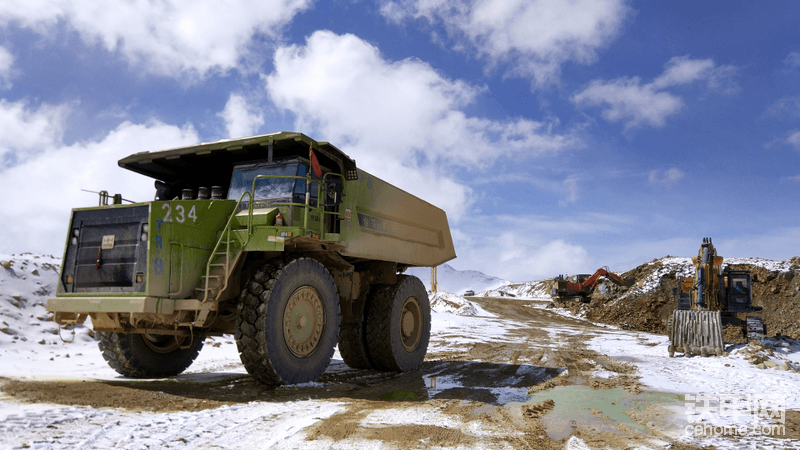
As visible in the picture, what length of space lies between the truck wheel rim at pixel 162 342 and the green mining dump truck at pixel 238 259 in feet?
0.08

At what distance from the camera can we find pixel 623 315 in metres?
27.8

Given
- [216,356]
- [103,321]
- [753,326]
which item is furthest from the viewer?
[753,326]

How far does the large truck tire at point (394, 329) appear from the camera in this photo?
351 inches

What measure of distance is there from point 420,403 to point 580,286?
1142 inches

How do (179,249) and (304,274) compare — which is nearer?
(179,249)

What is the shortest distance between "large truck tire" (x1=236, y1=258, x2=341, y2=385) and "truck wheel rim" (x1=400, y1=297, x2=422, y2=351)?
245 centimetres

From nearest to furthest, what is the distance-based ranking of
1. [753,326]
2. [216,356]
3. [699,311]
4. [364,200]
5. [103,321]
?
1. [103,321]
2. [364,200]
3. [216,356]
4. [699,311]
5. [753,326]

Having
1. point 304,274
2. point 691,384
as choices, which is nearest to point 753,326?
point 691,384

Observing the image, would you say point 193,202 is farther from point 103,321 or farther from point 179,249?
point 103,321

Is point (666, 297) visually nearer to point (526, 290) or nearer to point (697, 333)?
point (697, 333)

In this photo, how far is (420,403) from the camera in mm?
5957

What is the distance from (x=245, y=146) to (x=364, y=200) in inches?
77.0

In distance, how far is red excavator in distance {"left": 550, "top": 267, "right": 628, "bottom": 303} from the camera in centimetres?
3219

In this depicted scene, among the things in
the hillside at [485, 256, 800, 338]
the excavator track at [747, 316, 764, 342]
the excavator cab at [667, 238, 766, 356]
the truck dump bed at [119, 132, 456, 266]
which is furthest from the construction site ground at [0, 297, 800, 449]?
the hillside at [485, 256, 800, 338]
